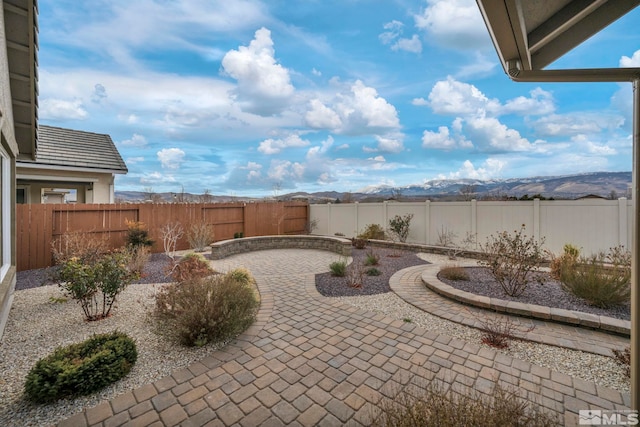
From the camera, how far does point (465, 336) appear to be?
3.38 meters

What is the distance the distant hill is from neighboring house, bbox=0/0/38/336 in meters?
8.02

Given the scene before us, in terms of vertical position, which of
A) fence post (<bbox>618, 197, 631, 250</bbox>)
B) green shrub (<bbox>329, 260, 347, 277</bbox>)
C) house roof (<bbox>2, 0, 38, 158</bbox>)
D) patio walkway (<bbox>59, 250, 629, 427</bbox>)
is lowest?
patio walkway (<bbox>59, 250, 629, 427</bbox>)

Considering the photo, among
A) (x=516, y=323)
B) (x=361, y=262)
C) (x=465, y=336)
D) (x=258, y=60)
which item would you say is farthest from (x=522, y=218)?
(x=258, y=60)

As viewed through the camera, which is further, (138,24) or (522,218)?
(522,218)

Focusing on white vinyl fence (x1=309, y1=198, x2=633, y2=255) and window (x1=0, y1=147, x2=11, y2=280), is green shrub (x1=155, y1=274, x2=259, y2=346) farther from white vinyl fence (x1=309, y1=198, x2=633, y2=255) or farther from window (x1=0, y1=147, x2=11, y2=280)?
white vinyl fence (x1=309, y1=198, x2=633, y2=255)

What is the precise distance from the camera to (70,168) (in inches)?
412

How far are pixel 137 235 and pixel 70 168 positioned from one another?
4.82 m

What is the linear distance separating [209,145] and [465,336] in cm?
1372

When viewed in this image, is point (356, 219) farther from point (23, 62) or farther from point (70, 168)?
point (70, 168)

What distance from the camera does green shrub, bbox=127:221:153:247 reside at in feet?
28.6

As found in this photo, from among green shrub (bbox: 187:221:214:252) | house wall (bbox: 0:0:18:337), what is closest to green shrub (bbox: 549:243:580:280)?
house wall (bbox: 0:0:18:337)

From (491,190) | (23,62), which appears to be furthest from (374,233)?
(23,62)

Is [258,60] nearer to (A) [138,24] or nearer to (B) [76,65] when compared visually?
(A) [138,24]

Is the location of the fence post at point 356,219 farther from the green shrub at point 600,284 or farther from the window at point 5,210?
the window at point 5,210
